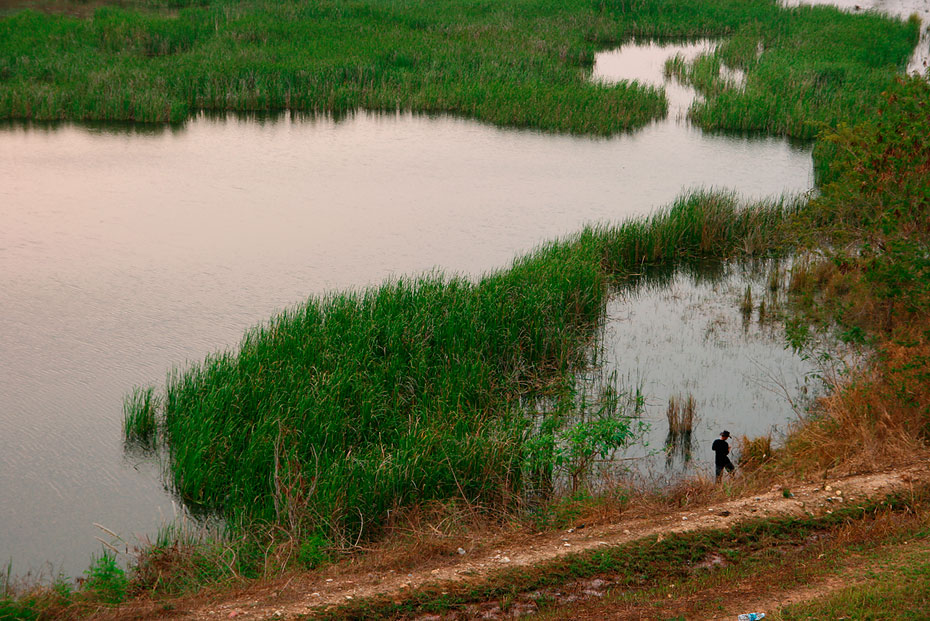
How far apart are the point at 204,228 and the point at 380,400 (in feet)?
32.5

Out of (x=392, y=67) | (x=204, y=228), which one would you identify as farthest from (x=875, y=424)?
(x=392, y=67)

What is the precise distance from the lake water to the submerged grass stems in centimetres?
100

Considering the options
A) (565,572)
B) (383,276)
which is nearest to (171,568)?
(565,572)

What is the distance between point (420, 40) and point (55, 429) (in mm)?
28172

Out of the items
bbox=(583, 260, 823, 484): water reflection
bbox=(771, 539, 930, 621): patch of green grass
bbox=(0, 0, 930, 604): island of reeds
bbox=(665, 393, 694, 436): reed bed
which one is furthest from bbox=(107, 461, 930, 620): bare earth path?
bbox=(665, 393, 694, 436): reed bed

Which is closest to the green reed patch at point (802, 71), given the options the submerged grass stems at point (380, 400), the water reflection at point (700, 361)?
the water reflection at point (700, 361)

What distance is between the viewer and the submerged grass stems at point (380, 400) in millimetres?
9328

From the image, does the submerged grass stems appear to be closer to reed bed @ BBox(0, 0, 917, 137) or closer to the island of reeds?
the island of reeds

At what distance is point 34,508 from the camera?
32.7ft

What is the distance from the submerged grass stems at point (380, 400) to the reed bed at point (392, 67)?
15020 mm

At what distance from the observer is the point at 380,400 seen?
11.3 meters

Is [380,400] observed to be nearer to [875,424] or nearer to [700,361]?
[700,361]

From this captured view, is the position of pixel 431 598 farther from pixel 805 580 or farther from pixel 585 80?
pixel 585 80

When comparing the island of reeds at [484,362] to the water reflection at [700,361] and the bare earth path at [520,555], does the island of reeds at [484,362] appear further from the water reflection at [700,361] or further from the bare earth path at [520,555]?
the bare earth path at [520,555]
